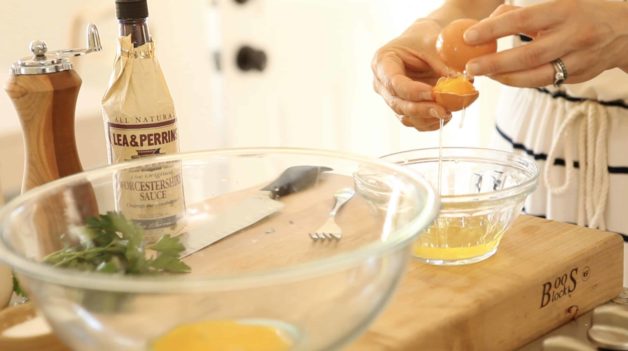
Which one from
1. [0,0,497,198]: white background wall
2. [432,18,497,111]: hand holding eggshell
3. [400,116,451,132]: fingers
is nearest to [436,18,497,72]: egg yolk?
[432,18,497,111]: hand holding eggshell

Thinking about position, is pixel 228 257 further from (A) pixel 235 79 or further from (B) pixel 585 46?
(A) pixel 235 79

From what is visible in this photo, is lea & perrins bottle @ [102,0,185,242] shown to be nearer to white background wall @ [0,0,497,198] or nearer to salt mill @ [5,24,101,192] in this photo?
salt mill @ [5,24,101,192]

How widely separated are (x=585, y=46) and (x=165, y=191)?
523 mm

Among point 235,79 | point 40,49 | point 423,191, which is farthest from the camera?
point 235,79

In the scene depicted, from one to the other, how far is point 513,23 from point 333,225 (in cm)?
33

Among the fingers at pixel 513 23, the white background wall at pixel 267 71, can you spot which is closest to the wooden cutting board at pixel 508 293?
the fingers at pixel 513 23

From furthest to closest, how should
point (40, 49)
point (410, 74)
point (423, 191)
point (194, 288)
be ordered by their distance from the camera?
point (410, 74)
point (40, 49)
point (423, 191)
point (194, 288)

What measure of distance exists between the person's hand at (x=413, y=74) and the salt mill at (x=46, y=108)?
383 mm

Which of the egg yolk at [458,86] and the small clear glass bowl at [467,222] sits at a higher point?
the egg yolk at [458,86]

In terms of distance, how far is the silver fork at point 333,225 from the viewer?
2.77 ft

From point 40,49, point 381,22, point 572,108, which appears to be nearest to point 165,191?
point 40,49

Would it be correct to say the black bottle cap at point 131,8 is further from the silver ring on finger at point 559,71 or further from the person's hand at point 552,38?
the silver ring on finger at point 559,71

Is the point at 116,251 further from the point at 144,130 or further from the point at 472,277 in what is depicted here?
the point at 472,277

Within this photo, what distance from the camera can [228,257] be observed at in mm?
880
